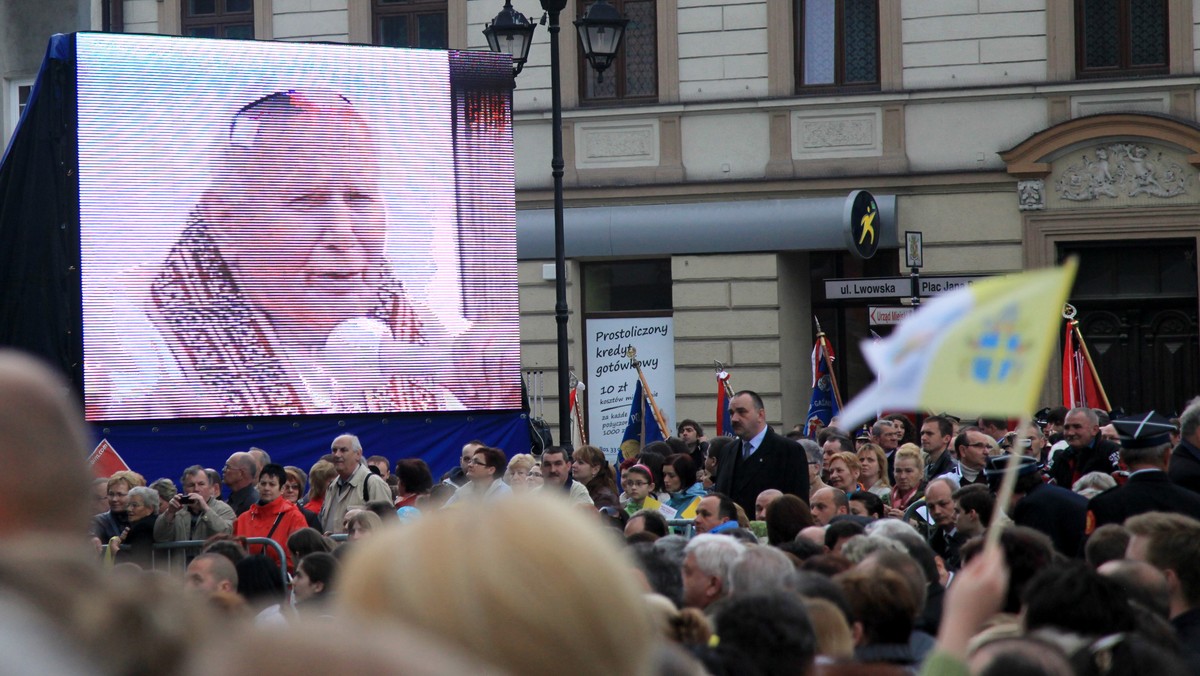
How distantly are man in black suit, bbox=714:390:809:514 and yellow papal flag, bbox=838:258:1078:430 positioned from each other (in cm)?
726

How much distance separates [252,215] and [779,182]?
910 cm

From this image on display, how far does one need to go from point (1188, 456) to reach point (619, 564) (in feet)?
23.9

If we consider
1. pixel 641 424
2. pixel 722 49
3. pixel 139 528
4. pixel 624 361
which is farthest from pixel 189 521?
pixel 722 49

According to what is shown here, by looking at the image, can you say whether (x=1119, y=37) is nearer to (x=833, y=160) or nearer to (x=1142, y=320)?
(x=1142, y=320)

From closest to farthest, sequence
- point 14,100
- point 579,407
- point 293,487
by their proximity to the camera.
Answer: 1. point 293,487
2. point 579,407
3. point 14,100

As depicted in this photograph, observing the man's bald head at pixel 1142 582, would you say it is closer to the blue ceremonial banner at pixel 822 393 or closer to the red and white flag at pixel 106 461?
the red and white flag at pixel 106 461

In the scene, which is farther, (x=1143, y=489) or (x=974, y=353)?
(x=1143, y=489)

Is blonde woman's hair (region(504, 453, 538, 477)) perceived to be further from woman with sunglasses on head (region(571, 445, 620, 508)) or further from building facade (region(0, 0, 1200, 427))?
building facade (region(0, 0, 1200, 427))

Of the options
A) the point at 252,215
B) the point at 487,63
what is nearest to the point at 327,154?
the point at 252,215

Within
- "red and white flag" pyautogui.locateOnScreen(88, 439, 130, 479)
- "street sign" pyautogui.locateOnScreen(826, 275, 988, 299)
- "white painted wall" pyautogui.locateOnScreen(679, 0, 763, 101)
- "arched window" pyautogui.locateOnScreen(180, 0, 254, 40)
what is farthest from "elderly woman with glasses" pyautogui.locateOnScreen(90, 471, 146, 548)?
"arched window" pyautogui.locateOnScreen(180, 0, 254, 40)

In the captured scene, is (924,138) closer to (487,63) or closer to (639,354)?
(639,354)

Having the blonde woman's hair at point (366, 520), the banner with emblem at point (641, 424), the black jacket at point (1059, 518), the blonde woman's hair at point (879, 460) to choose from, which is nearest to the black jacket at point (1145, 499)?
the black jacket at point (1059, 518)

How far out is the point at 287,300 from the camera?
14641mm

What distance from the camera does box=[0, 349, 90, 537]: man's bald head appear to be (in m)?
2.18
